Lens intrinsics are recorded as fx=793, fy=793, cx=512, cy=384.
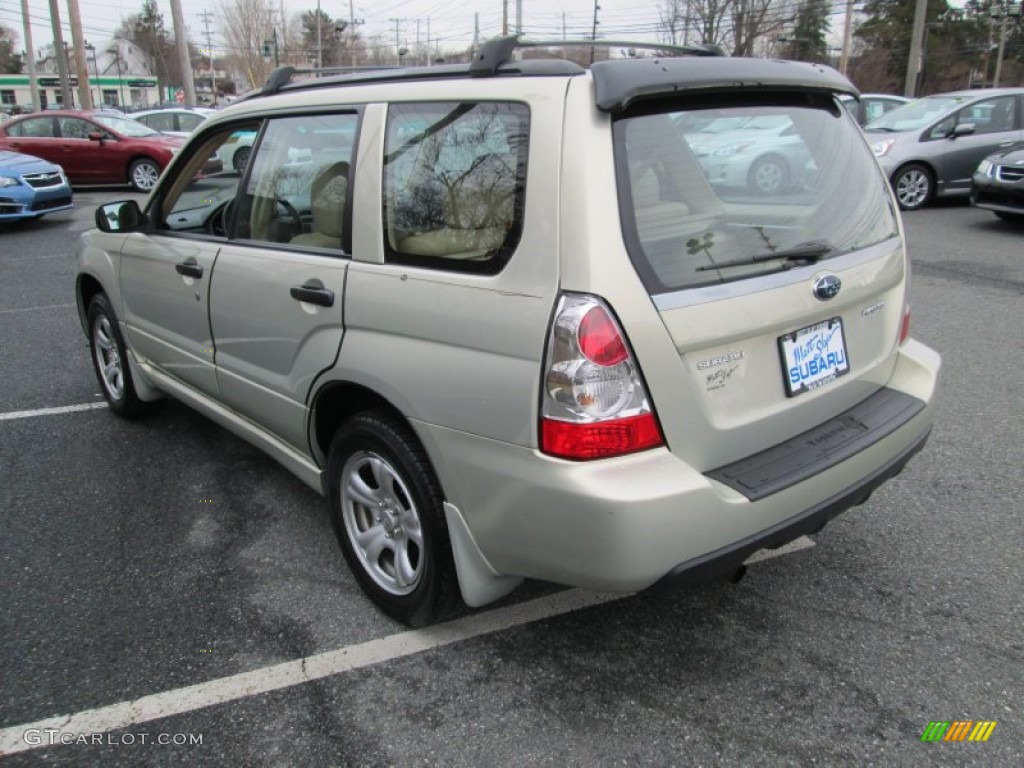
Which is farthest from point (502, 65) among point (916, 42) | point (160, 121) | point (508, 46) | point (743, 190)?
Result: point (916, 42)

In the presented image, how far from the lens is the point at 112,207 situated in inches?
159

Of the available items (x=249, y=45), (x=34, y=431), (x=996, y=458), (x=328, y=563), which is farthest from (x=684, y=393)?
(x=249, y=45)

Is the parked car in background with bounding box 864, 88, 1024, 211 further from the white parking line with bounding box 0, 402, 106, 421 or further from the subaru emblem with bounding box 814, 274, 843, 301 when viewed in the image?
the white parking line with bounding box 0, 402, 106, 421

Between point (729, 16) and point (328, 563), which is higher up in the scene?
point (729, 16)

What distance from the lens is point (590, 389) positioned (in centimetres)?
201

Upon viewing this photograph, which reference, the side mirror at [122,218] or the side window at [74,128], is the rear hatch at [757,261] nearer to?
the side mirror at [122,218]

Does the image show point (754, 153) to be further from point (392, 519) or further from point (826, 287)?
point (392, 519)

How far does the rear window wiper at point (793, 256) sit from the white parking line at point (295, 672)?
50.8 inches

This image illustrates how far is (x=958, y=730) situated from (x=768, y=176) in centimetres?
171

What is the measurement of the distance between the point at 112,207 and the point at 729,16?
4547cm

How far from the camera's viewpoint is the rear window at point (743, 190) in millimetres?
2117

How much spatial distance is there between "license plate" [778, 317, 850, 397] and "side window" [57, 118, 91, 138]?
54.0 feet

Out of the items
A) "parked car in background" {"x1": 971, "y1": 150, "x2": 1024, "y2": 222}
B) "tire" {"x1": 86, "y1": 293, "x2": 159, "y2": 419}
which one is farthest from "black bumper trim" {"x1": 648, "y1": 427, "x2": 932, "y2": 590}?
"parked car in background" {"x1": 971, "y1": 150, "x2": 1024, "y2": 222}

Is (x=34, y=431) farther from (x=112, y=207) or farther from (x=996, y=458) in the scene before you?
(x=996, y=458)
